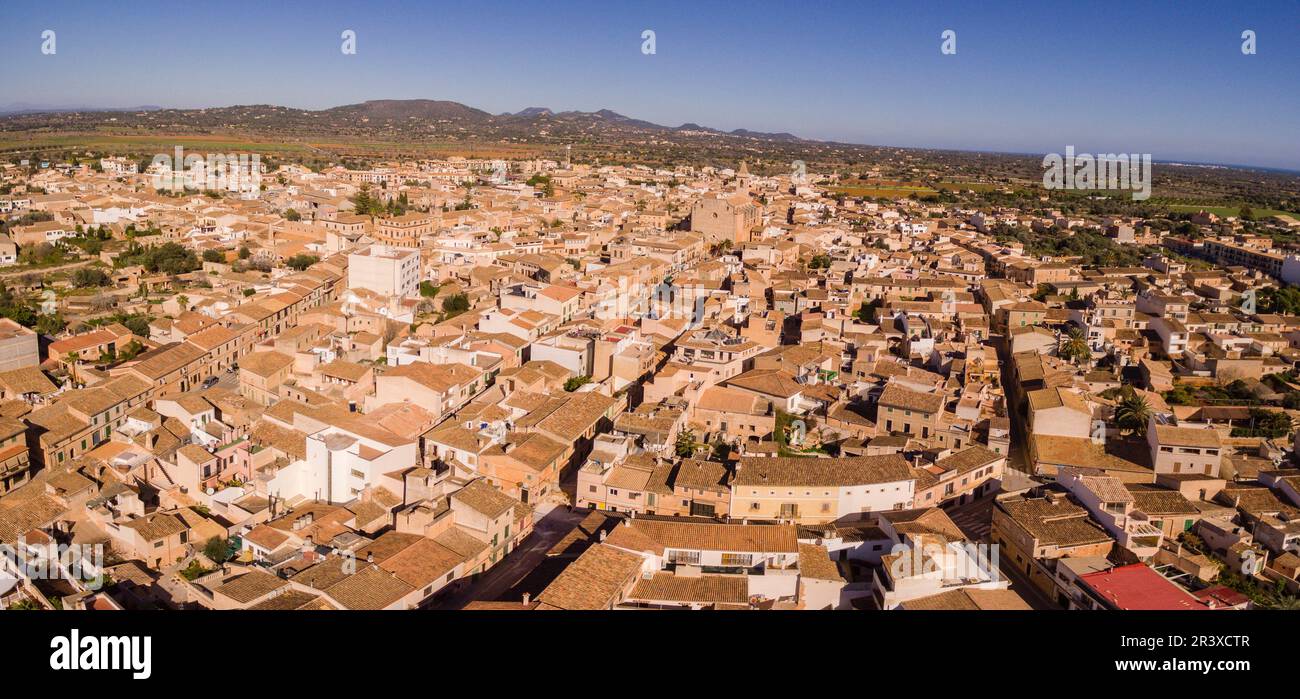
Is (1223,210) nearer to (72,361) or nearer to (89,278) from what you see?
(89,278)

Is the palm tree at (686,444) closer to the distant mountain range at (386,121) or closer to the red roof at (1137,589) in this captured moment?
the red roof at (1137,589)

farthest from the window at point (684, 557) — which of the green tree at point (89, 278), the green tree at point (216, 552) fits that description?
the green tree at point (89, 278)

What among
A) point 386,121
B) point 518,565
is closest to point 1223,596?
point 518,565

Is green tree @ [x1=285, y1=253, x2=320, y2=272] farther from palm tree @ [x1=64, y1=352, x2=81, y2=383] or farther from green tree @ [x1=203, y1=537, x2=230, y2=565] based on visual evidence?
green tree @ [x1=203, y1=537, x2=230, y2=565]

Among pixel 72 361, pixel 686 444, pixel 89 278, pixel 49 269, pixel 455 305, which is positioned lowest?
pixel 686 444

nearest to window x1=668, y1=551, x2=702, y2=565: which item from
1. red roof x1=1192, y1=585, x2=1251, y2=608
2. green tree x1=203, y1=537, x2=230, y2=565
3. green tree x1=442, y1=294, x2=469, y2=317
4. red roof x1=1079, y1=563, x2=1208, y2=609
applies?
red roof x1=1079, y1=563, x2=1208, y2=609
